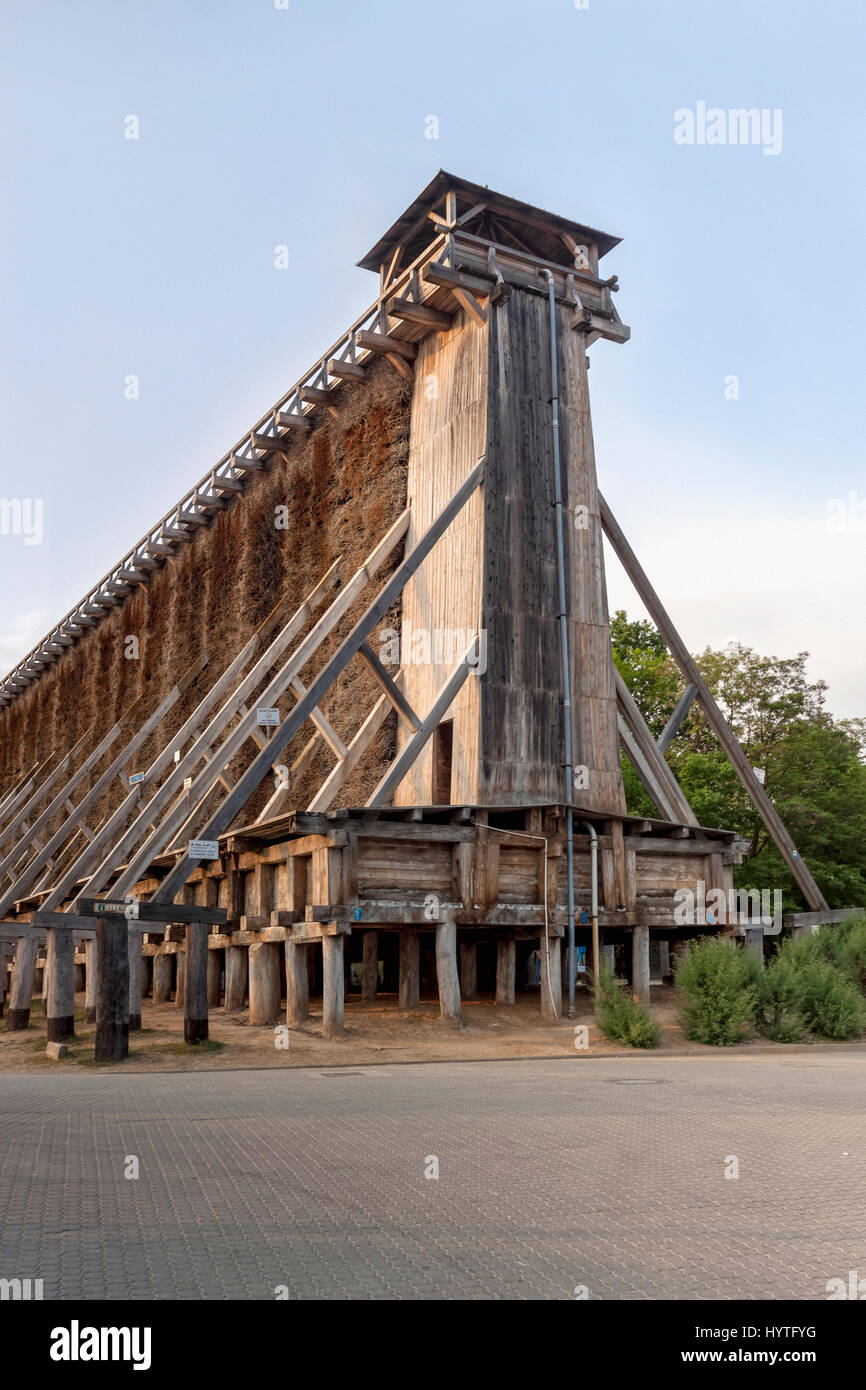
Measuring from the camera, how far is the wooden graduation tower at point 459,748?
61.8ft

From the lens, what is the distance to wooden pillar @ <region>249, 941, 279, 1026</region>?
19.7 meters

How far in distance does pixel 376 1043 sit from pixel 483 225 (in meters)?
19.2

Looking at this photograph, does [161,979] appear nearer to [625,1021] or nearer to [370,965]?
[370,965]

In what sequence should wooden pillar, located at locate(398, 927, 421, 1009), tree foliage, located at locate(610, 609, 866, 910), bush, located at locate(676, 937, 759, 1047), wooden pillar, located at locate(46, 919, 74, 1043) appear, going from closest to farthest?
bush, located at locate(676, 937, 759, 1047)
wooden pillar, located at locate(46, 919, 74, 1043)
wooden pillar, located at locate(398, 927, 421, 1009)
tree foliage, located at locate(610, 609, 866, 910)

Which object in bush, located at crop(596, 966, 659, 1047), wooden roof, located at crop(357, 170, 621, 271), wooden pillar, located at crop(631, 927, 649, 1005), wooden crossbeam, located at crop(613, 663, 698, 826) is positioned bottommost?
bush, located at crop(596, 966, 659, 1047)

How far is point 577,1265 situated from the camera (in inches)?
196

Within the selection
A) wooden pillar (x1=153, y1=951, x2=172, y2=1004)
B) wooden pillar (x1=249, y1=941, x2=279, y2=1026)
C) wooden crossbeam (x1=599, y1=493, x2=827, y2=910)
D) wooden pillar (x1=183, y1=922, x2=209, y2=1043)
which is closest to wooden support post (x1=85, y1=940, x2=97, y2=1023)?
wooden pillar (x1=153, y1=951, x2=172, y2=1004)

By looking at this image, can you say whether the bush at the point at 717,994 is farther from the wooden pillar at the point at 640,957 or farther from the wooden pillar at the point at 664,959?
the wooden pillar at the point at 664,959

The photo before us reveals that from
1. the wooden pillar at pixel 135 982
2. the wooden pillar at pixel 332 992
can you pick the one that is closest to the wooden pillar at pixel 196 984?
the wooden pillar at pixel 332 992

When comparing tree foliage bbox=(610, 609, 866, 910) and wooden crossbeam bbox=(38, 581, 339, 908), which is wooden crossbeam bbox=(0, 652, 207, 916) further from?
tree foliage bbox=(610, 609, 866, 910)

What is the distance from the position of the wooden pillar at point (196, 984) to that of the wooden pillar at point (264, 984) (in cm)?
296

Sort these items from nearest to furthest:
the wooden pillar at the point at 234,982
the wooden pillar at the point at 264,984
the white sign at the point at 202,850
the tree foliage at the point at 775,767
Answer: the white sign at the point at 202,850 → the wooden pillar at the point at 264,984 → the wooden pillar at the point at 234,982 → the tree foliage at the point at 775,767

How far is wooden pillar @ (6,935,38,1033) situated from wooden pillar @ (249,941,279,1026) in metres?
5.25
